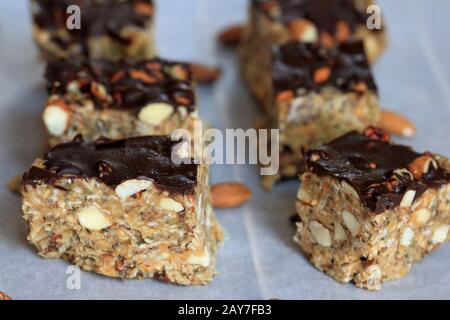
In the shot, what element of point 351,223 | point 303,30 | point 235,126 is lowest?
point 351,223

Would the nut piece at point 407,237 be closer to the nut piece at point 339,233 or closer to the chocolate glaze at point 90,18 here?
the nut piece at point 339,233

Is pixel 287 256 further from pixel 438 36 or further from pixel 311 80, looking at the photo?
pixel 438 36

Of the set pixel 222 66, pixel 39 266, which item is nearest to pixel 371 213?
pixel 39 266

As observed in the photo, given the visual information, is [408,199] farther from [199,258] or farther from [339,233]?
[199,258]

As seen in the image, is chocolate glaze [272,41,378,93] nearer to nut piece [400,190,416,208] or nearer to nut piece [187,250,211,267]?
nut piece [400,190,416,208]

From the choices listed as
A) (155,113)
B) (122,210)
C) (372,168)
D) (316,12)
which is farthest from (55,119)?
(316,12)

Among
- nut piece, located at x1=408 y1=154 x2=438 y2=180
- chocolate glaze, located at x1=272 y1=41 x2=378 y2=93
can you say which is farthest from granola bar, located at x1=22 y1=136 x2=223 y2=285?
nut piece, located at x1=408 y1=154 x2=438 y2=180

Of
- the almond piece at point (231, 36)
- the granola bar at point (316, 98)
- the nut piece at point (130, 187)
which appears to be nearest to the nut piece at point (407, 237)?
the granola bar at point (316, 98)
